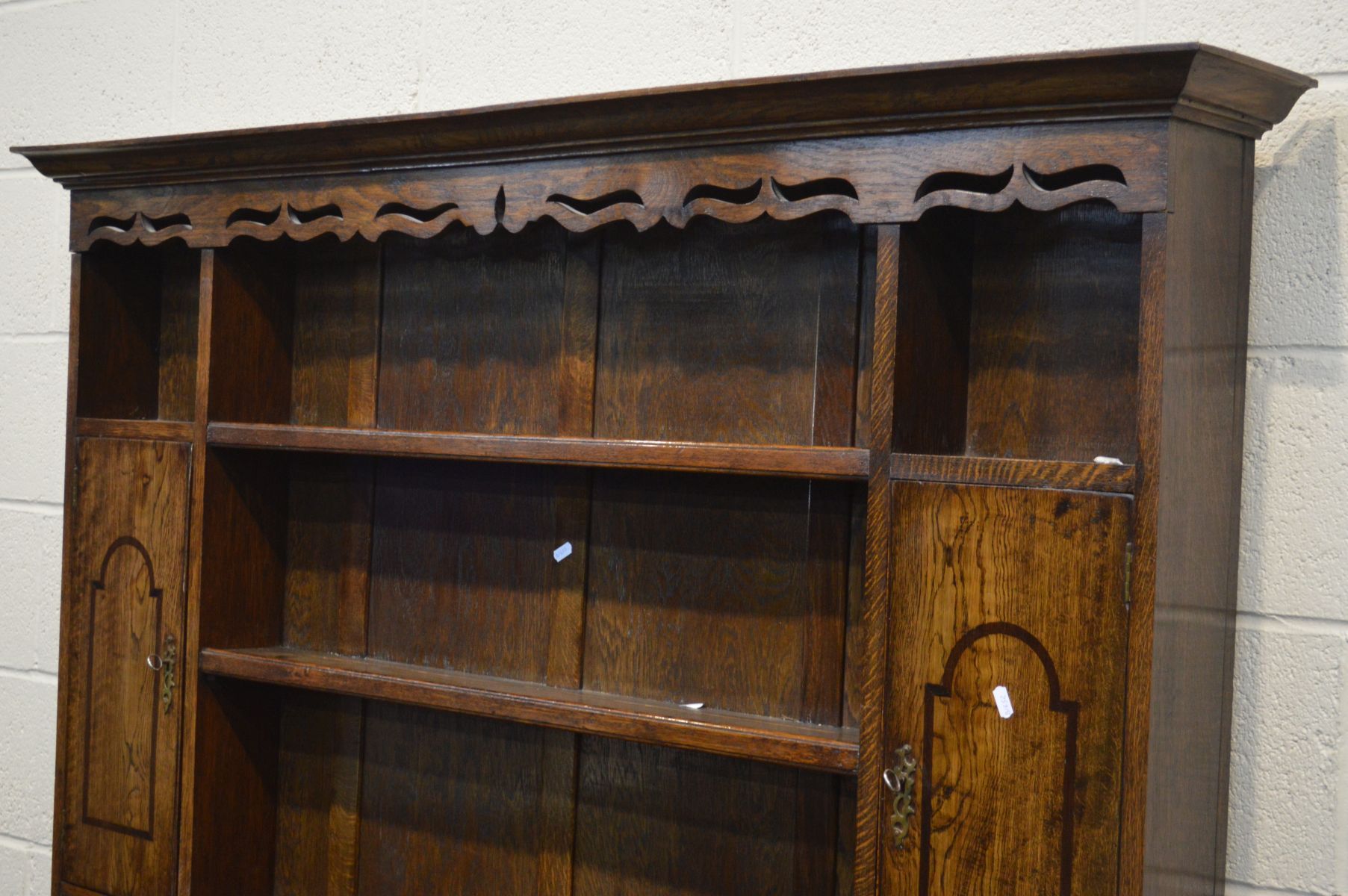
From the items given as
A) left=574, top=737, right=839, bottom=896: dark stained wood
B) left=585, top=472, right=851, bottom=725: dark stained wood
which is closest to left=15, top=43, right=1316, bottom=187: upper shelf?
left=585, top=472, right=851, bottom=725: dark stained wood

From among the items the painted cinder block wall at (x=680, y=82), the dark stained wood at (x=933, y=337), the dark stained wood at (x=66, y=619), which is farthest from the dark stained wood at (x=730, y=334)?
the dark stained wood at (x=66, y=619)

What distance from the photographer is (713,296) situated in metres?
1.81

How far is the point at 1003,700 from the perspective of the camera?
143 cm

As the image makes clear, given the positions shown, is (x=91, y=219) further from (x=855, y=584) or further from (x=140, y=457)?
(x=855, y=584)

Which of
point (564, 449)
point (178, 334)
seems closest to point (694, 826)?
point (564, 449)

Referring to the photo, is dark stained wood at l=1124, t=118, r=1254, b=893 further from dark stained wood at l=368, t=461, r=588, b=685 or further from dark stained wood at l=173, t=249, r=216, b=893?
dark stained wood at l=173, t=249, r=216, b=893

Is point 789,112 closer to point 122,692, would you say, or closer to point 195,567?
point 195,567

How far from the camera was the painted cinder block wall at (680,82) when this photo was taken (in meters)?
1.55

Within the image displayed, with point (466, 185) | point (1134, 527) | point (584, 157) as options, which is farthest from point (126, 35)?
point (1134, 527)

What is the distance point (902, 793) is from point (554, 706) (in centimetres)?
49

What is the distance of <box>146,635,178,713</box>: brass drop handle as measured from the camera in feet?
6.66

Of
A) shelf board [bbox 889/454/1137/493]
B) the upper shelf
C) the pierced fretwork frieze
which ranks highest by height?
the upper shelf

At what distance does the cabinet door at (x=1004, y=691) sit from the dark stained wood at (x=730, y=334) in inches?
11.6

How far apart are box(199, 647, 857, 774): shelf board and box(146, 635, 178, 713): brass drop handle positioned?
0.07 m
